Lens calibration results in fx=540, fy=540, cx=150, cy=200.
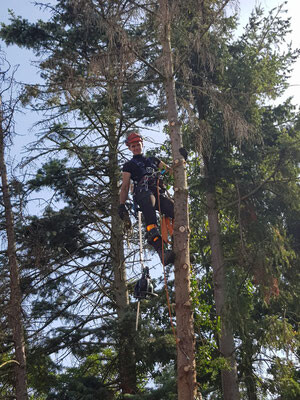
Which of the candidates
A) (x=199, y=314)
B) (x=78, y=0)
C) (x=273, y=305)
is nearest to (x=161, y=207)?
(x=199, y=314)

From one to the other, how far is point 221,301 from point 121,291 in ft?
7.46

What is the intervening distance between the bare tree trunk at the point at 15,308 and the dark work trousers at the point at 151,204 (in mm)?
3839

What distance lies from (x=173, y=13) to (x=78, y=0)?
5.01 ft

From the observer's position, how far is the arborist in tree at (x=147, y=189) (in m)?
7.82

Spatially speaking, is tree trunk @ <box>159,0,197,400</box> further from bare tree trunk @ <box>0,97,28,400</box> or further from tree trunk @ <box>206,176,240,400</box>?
bare tree trunk @ <box>0,97,28,400</box>

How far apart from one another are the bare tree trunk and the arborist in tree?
3689 millimetres

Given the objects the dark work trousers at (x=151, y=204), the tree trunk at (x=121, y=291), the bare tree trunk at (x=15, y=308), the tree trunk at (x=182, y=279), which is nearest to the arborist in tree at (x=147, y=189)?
the dark work trousers at (x=151, y=204)

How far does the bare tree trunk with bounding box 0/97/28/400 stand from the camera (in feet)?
33.4

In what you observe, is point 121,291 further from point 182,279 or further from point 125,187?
point 182,279

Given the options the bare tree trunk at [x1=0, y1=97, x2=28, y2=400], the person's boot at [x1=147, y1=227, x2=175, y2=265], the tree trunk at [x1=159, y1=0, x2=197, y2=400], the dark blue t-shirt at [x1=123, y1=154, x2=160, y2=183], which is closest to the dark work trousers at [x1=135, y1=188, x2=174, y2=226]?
the person's boot at [x1=147, y1=227, x2=175, y2=265]

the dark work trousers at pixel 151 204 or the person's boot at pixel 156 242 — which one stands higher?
the dark work trousers at pixel 151 204

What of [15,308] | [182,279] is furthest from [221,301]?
[182,279]

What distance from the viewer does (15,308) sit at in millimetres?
10422

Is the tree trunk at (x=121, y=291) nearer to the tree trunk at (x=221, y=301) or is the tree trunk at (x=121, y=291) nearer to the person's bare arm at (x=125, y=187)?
the tree trunk at (x=221, y=301)
